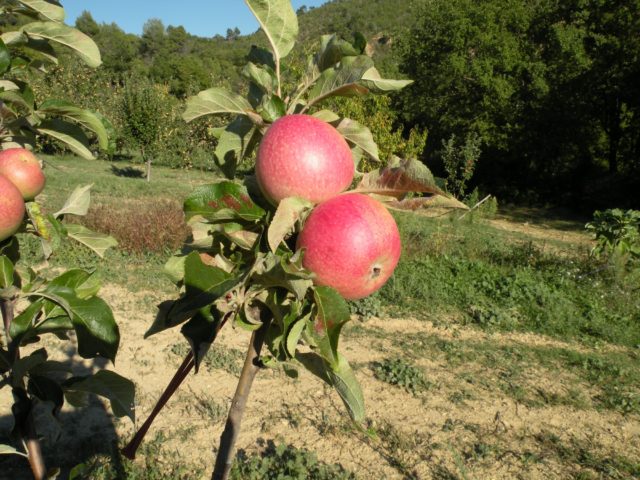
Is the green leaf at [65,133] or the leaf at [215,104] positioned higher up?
the leaf at [215,104]

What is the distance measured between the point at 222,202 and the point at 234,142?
0.50 ft

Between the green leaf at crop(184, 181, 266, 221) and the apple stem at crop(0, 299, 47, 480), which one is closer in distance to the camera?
the green leaf at crop(184, 181, 266, 221)

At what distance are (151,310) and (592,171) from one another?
57.2 ft

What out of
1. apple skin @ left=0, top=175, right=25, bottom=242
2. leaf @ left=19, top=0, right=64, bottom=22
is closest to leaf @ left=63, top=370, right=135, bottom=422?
apple skin @ left=0, top=175, right=25, bottom=242

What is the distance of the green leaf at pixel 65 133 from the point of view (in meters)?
1.40

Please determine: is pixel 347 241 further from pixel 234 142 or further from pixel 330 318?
pixel 234 142

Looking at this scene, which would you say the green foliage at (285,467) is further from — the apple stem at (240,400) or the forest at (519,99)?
the forest at (519,99)

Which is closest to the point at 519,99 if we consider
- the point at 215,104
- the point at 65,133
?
the point at 65,133

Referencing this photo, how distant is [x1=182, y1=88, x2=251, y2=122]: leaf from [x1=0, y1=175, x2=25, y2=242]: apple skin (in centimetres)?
56

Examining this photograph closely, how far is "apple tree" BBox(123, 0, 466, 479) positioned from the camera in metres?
0.71

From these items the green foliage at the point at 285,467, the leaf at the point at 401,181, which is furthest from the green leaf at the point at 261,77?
the green foliage at the point at 285,467

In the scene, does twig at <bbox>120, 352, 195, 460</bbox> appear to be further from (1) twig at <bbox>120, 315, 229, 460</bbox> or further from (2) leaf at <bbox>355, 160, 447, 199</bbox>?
(2) leaf at <bbox>355, 160, 447, 199</bbox>

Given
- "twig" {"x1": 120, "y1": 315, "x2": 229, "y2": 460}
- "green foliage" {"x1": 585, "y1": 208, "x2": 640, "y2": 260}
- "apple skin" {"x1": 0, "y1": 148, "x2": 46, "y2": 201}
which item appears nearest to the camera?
"twig" {"x1": 120, "y1": 315, "x2": 229, "y2": 460}

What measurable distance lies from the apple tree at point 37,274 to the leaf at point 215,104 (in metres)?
0.48
